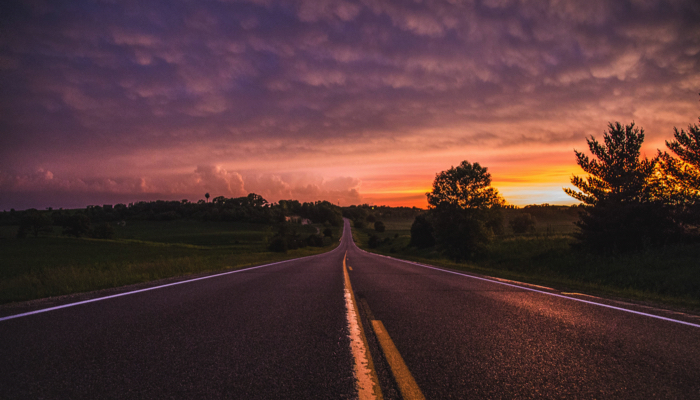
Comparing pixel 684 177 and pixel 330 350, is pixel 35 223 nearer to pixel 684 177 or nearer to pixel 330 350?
pixel 330 350

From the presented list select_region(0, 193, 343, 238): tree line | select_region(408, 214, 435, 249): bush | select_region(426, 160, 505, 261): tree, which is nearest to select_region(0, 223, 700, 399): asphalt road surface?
select_region(426, 160, 505, 261): tree

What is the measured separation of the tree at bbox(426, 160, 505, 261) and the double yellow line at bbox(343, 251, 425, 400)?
3491cm

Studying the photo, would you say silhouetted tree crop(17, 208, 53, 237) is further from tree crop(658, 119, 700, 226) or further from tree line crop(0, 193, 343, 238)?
tree crop(658, 119, 700, 226)

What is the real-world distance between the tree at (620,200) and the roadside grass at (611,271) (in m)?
1.69

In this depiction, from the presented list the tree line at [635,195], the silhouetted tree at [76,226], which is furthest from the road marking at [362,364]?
the silhouetted tree at [76,226]

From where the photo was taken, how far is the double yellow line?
7.75 ft

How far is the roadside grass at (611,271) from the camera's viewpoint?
32.4ft

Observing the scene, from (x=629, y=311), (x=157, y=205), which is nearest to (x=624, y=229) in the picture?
(x=629, y=311)

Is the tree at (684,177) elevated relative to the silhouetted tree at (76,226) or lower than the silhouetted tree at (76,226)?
elevated

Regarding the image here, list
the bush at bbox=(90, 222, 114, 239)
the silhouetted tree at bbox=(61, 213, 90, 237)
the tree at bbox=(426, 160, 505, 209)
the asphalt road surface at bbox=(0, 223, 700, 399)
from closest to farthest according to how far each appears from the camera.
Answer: the asphalt road surface at bbox=(0, 223, 700, 399) < the tree at bbox=(426, 160, 505, 209) < the bush at bbox=(90, 222, 114, 239) < the silhouetted tree at bbox=(61, 213, 90, 237)

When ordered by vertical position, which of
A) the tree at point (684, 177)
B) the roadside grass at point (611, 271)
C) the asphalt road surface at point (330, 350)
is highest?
the tree at point (684, 177)

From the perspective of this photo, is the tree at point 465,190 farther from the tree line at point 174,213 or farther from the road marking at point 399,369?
the tree line at point 174,213

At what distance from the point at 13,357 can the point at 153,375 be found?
1708 mm

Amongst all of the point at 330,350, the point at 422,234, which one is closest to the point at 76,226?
the point at 422,234
